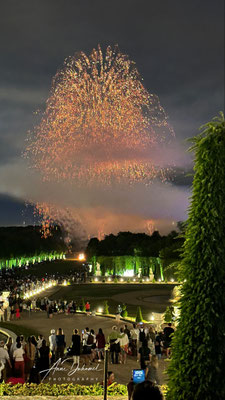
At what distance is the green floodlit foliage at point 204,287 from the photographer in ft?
23.9

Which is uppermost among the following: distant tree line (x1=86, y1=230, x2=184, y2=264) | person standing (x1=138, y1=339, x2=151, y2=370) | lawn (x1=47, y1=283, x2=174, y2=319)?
distant tree line (x1=86, y1=230, x2=184, y2=264)

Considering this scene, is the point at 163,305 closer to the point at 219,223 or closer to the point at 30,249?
the point at 219,223

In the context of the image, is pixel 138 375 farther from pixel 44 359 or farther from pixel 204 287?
pixel 44 359

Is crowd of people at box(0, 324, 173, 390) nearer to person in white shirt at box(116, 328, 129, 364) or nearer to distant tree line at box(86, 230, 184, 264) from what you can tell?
person in white shirt at box(116, 328, 129, 364)

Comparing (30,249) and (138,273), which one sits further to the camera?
(30,249)

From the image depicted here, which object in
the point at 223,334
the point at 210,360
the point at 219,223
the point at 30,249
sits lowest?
the point at 210,360

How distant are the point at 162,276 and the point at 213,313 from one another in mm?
66605

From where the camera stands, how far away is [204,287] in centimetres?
747

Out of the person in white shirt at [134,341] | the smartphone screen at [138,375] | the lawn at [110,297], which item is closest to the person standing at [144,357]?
the person in white shirt at [134,341]

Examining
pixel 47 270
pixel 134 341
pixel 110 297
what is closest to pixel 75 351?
pixel 134 341

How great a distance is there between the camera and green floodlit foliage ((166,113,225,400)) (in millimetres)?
7289

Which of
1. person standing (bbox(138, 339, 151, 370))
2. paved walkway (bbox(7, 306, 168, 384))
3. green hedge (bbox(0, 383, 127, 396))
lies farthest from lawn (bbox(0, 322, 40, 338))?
green hedge (bbox(0, 383, 127, 396))

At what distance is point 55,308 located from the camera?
102 feet

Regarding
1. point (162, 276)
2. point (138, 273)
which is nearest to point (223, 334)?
point (162, 276)
